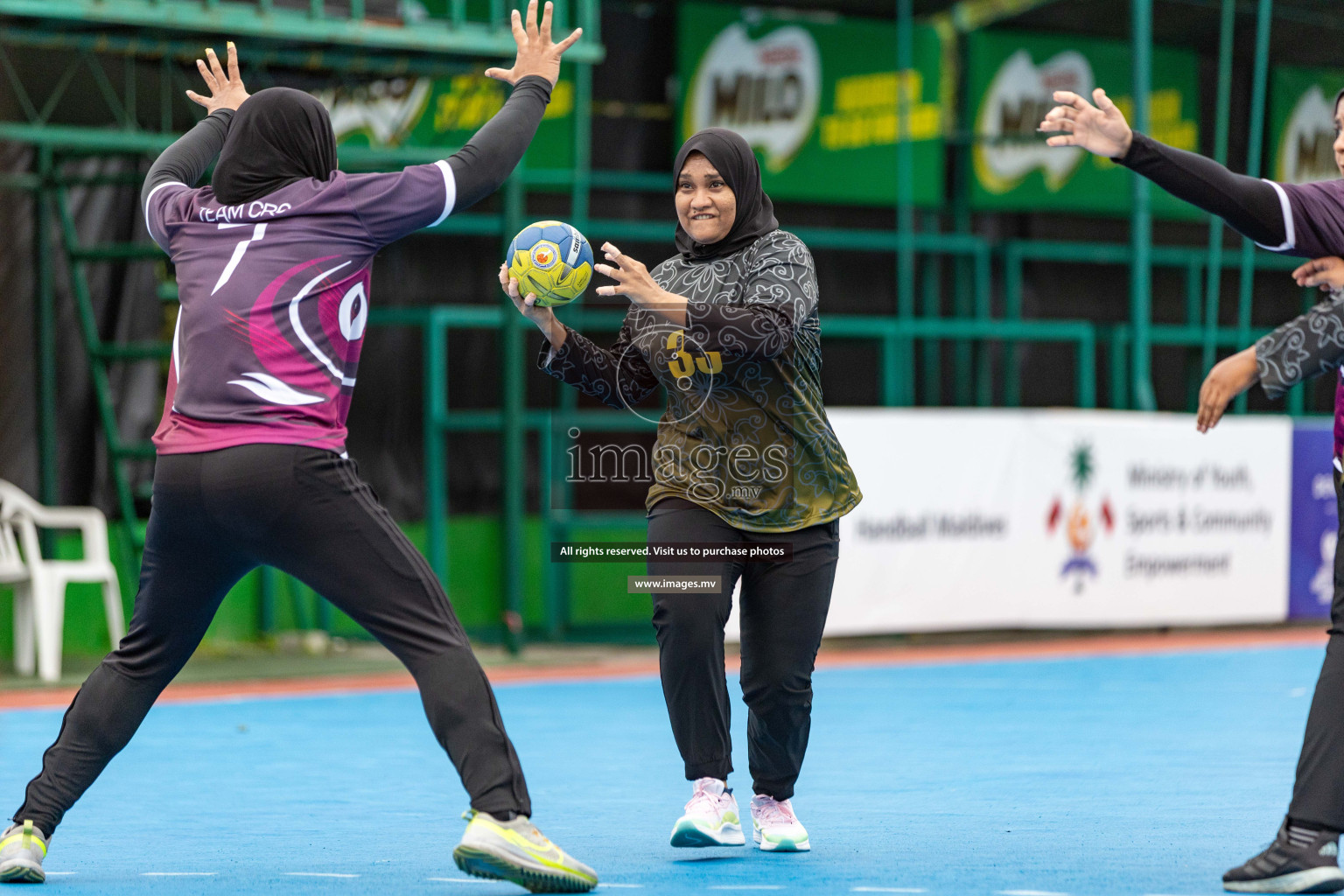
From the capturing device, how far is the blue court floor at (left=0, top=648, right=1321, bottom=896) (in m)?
5.48

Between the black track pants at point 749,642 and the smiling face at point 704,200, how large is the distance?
895 millimetres

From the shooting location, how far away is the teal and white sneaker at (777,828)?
584 centimetres

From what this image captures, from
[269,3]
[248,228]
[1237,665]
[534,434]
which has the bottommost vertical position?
[1237,665]

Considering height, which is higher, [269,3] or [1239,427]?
[269,3]

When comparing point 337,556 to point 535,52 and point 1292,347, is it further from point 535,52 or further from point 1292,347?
point 1292,347

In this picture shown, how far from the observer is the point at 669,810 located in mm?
6809

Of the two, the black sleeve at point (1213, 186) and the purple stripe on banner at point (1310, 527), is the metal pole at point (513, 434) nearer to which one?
the purple stripe on banner at point (1310, 527)

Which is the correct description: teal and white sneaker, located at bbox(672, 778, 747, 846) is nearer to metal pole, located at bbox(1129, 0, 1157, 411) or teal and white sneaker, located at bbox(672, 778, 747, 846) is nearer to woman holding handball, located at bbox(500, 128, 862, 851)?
woman holding handball, located at bbox(500, 128, 862, 851)

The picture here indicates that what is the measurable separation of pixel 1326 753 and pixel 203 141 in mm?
3901

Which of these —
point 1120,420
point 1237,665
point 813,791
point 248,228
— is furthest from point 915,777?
point 1120,420

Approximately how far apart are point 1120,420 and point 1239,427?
1195mm

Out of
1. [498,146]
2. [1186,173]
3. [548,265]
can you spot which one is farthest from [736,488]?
[1186,173]

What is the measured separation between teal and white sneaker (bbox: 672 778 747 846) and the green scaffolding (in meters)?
6.63

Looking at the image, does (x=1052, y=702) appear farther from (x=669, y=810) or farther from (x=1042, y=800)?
(x=669, y=810)
